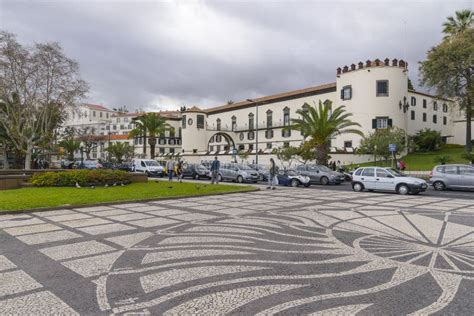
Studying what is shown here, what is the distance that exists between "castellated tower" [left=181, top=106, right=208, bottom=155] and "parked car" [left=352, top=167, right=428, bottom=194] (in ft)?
178

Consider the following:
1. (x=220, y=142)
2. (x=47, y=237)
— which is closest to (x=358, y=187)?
(x=47, y=237)

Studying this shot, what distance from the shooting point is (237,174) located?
29016mm

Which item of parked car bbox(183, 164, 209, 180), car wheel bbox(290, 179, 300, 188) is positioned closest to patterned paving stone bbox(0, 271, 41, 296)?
car wheel bbox(290, 179, 300, 188)

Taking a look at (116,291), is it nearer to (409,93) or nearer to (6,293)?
(6,293)

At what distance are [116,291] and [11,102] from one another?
103 ft

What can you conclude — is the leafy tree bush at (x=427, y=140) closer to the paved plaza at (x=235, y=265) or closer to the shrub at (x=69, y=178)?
the shrub at (x=69, y=178)

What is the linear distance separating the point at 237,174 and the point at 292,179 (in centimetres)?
572

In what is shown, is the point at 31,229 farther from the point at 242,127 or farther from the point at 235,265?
the point at 242,127

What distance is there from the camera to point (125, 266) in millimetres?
5492

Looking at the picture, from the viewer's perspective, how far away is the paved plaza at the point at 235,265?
4086 mm

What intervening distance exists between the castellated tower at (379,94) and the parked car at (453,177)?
2692 cm

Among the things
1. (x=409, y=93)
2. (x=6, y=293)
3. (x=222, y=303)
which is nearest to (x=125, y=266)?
(x=6, y=293)

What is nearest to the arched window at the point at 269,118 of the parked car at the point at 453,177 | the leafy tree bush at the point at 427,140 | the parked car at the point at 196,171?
the leafy tree bush at the point at 427,140

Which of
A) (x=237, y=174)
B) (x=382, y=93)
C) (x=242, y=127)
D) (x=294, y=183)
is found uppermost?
(x=382, y=93)
